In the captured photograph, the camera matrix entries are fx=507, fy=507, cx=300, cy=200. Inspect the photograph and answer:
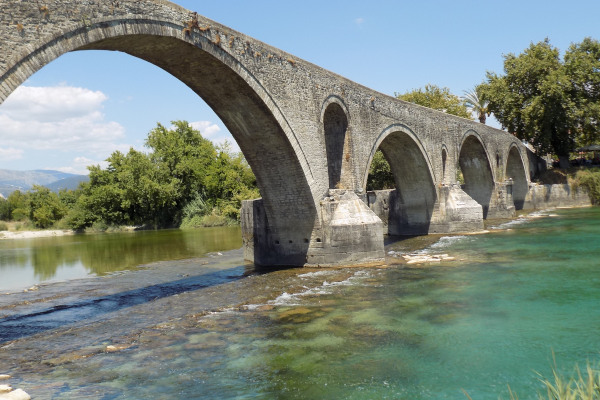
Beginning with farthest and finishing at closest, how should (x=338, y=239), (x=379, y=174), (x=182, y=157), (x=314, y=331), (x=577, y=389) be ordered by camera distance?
(x=182, y=157) < (x=379, y=174) < (x=338, y=239) < (x=314, y=331) < (x=577, y=389)

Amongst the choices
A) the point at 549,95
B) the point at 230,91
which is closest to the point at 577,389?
the point at 230,91

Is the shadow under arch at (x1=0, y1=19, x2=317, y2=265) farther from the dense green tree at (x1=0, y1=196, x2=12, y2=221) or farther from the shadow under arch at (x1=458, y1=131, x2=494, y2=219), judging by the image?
the dense green tree at (x1=0, y1=196, x2=12, y2=221)

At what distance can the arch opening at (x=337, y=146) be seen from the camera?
17.2m

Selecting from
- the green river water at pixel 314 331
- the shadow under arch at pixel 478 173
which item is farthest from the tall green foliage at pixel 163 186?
the green river water at pixel 314 331

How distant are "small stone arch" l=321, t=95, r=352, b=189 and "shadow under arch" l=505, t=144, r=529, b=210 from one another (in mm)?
23972

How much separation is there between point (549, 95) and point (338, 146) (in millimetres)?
23940

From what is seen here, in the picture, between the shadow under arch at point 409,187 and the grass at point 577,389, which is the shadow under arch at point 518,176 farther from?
the grass at point 577,389

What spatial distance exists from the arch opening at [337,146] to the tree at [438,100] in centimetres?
2790

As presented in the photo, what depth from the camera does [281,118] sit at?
1385cm

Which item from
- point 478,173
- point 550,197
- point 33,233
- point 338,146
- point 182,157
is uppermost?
point 182,157

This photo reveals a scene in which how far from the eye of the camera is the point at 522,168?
3756 centimetres

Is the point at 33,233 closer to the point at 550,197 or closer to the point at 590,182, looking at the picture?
the point at 550,197

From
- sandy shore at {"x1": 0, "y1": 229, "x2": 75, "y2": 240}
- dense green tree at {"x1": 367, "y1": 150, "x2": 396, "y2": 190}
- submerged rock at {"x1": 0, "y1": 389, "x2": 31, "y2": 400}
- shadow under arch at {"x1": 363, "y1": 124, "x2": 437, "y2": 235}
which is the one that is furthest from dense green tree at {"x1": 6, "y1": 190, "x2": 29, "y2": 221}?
submerged rock at {"x1": 0, "y1": 389, "x2": 31, "y2": 400}

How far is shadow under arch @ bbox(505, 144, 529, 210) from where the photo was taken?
3722cm
